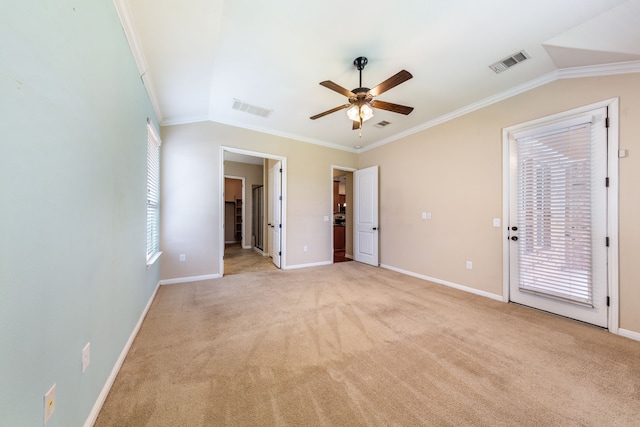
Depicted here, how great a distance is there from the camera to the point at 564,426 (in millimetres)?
1275

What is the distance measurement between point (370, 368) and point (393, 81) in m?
2.45

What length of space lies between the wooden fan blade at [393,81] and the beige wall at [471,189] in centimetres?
193

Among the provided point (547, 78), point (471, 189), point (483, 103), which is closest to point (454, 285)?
point (471, 189)

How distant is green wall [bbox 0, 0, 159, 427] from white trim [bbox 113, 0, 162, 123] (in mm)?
116

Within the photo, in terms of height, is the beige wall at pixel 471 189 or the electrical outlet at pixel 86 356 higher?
the beige wall at pixel 471 189

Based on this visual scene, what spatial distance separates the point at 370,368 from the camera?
1737 millimetres

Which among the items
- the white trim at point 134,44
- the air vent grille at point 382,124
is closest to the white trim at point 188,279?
the white trim at point 134,44

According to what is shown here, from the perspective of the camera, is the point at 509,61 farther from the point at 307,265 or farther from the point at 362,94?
the point at 307,265

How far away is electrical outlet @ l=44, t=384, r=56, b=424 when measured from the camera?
93 centimetres

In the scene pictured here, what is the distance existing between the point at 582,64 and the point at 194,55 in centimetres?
393

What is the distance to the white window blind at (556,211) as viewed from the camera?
2.44m

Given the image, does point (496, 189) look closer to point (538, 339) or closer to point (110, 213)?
point (538, 339)

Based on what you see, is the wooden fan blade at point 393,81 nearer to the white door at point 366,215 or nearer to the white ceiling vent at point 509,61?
A: the white ceiling vent at point 509,61

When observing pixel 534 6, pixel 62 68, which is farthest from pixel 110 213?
pixel 534 6
